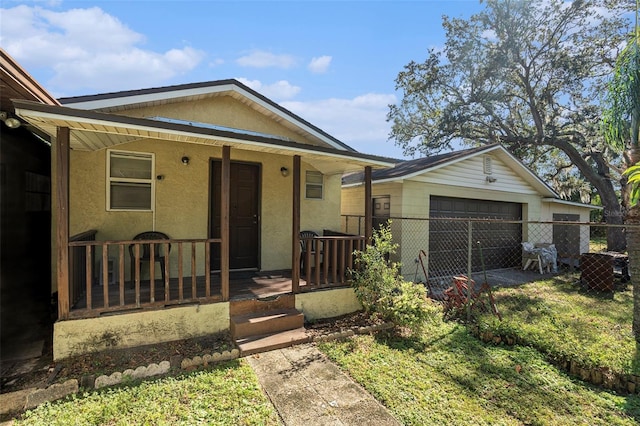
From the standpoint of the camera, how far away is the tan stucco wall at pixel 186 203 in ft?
16.6

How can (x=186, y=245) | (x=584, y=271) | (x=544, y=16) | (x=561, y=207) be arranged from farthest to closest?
1. (x=544, y=16)
2. (x=561, y=207)
3. (x=584, y=271)
4. (x=186, y=245)

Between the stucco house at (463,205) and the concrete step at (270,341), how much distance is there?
3486mm

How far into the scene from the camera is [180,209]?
571 centimetres

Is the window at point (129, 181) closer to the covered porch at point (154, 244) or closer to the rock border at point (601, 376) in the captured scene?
the covered porch at point (154, 244)

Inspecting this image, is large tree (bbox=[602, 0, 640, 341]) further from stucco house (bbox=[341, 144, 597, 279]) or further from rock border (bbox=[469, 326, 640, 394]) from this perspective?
stucco house (bbox=[341, 144, 597, 279])

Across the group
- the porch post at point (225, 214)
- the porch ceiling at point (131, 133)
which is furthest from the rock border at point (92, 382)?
the porch ceiling at point (131, 133)

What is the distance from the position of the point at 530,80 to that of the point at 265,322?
16.8 meters

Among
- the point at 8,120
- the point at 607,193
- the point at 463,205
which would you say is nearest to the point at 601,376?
the point at 463,205

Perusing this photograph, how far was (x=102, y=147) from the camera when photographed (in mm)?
5047

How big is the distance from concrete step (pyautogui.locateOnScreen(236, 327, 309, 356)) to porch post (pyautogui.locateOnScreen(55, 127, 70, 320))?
2144 millimetres

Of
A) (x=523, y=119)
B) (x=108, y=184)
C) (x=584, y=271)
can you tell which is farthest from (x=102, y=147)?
(x=523, y=119)

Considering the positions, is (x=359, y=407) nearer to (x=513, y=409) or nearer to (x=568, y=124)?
(x=513, y=409)

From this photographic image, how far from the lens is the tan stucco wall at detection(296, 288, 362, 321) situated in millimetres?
5008

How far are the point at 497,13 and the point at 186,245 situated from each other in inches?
648
